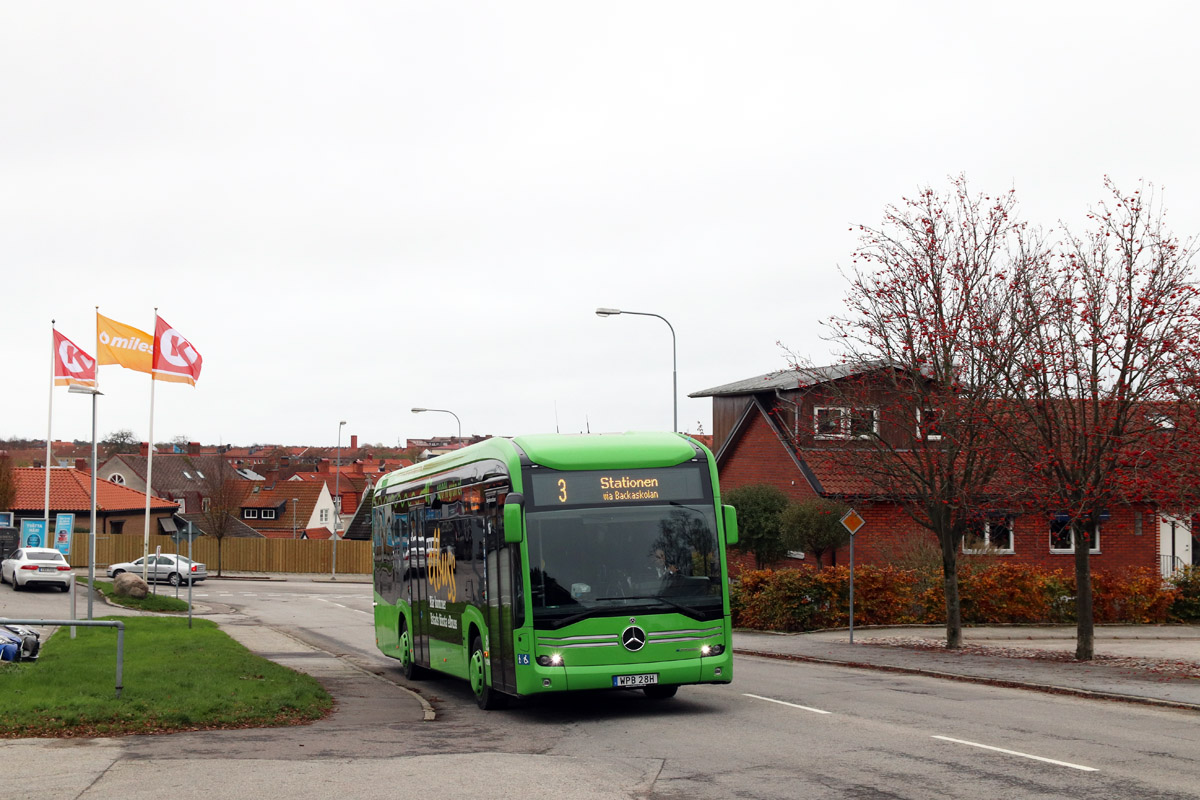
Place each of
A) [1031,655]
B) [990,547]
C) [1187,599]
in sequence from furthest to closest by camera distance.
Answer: [990,547] → [1187,599] → [1031,655]

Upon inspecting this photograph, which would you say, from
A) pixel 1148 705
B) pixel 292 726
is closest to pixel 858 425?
pixel 1148 705

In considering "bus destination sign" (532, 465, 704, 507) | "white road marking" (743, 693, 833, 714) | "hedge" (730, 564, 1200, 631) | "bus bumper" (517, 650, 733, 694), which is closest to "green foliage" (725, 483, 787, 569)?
"hedge" (730, 564, 1200, 631)

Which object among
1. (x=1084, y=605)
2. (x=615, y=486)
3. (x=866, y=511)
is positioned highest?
(x=615, y=486)

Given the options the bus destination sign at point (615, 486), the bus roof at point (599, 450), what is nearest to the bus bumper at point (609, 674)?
the bus destination sign at point (615, 486)

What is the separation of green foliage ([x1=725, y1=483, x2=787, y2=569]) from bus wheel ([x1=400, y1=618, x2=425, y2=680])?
51.1 feet

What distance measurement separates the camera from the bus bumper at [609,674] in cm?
1341

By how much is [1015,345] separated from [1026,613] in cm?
1072

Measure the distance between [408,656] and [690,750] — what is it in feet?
30.2

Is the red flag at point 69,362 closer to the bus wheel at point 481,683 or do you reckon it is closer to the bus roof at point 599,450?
the bus wheel at point 481,683

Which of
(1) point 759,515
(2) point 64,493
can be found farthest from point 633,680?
(2) point 64,493

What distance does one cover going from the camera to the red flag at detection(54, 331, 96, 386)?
39531mm

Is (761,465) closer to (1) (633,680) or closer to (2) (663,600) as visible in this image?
(2) (663,600)

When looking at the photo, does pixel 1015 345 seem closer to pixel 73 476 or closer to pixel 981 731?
pixel 981 731

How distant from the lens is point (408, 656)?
19.8m
